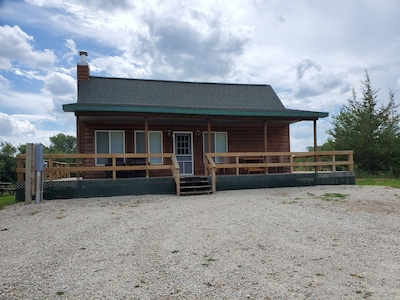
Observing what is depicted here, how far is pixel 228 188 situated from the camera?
36.8 ft

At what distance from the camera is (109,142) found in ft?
41.3

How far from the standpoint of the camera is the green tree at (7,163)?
37219 mm

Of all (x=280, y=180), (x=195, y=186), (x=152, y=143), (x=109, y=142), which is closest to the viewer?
(x=195, y=186)

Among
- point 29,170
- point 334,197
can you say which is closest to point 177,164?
point 29,170

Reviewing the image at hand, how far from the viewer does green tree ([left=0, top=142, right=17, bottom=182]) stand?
37219mm

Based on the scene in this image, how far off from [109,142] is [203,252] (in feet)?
30.9

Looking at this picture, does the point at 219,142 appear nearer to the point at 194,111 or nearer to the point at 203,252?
the point at 194,111

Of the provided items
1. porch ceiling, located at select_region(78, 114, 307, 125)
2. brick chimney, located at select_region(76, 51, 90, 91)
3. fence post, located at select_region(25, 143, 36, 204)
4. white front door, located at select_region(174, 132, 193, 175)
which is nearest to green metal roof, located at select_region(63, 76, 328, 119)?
brick chimney, located at select_region(76, 51, 90, 91)

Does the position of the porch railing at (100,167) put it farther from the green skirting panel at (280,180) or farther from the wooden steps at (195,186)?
the green skirting panel at (280,180)

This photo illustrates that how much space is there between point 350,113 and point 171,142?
1745 cm

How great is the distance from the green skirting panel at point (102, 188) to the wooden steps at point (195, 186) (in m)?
0.46

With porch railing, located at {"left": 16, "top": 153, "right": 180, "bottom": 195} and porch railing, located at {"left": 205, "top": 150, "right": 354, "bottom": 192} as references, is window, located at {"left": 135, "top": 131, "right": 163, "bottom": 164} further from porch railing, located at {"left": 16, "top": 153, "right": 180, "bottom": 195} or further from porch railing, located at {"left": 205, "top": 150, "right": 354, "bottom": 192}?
porch railing, located at {"left": 205, "top": 150, "right": 354, "bottom": 192}

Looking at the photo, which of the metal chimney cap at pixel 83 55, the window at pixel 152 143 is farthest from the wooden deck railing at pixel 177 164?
the metal chimney cap at pixel 83 55

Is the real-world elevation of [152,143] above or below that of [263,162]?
above
